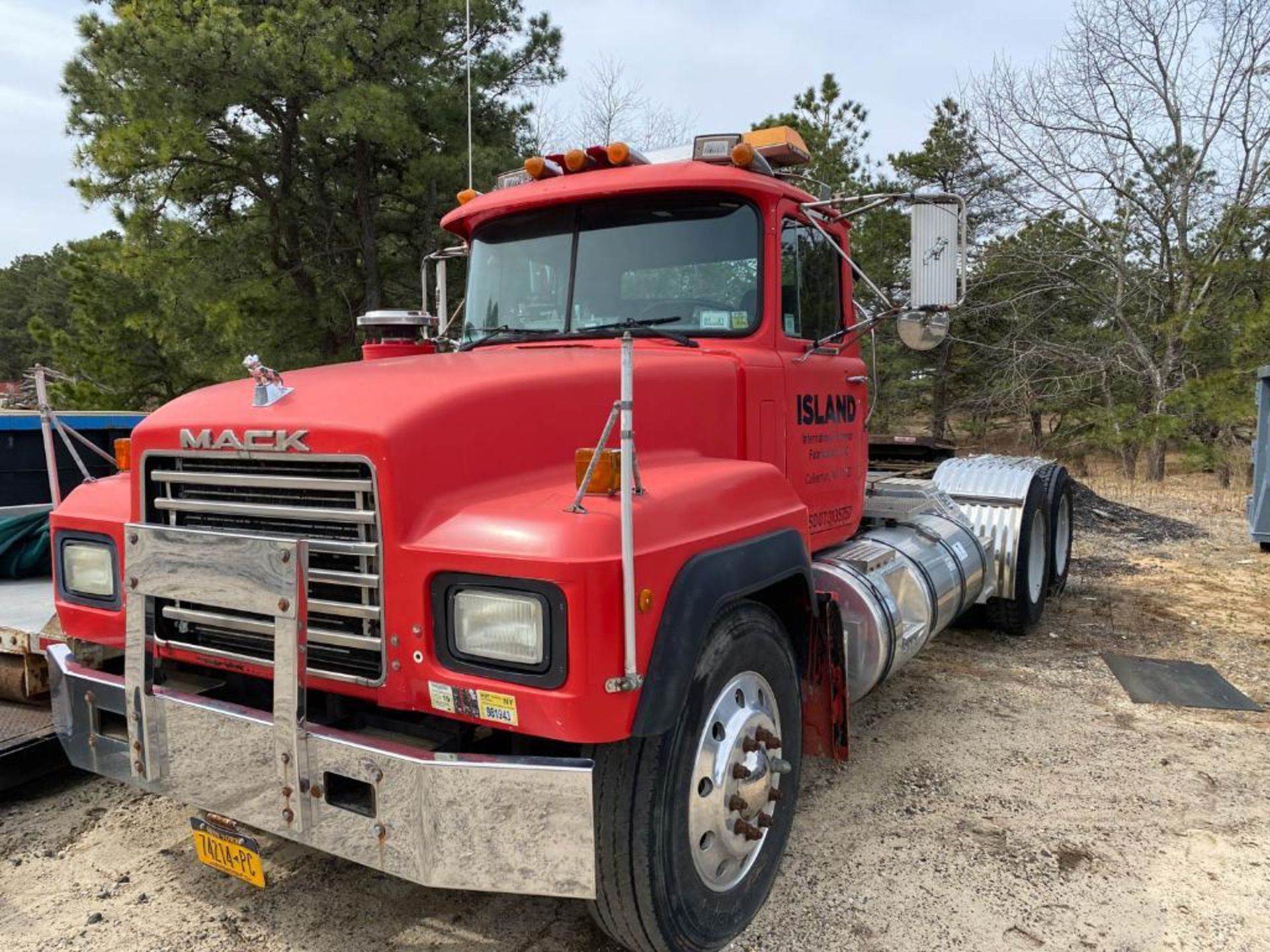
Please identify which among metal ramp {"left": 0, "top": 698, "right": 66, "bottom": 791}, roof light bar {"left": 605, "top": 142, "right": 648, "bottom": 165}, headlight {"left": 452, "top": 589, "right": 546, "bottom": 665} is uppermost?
roof light bar {"left": 605, "top": 142, "right": 648, "bottom": 165}

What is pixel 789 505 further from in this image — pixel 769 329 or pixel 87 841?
pixel 87 841

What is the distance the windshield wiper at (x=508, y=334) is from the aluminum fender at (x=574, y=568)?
127 centimetres

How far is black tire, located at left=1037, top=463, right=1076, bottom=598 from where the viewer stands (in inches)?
271

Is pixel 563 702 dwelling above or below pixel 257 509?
below

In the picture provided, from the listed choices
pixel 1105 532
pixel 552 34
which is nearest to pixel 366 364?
pixel 1105 532

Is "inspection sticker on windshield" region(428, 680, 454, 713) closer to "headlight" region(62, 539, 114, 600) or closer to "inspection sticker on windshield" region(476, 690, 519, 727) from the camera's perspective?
"inspection sticker on windshield" region(476, 690, 519, 727)

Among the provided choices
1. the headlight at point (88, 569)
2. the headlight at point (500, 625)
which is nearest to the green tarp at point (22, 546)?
the headlight at point (88, 569)

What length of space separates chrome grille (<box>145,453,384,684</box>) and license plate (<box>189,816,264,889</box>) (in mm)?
533

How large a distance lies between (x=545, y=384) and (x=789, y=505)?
1.00 meters

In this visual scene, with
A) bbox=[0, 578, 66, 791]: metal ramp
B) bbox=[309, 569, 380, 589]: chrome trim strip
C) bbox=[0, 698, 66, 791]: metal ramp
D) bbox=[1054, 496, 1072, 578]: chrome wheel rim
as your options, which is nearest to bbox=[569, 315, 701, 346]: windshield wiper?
bbox=[309, 569, 380, 589]: chrome trim strip

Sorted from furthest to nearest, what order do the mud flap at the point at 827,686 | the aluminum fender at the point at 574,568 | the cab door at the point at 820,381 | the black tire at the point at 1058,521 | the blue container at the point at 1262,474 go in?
the blue container at the point at 1262,474 < the black tire at the point at 1058,521 < the cab door at the point at 820,381 < the mud flap at the point at 827,686 < the aluminum fender at the point at 574,568

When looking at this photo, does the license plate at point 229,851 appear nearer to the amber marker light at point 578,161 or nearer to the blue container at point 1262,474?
the amber marker light at point 578,161

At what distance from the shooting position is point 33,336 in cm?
1852

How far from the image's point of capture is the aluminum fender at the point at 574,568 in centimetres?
212
